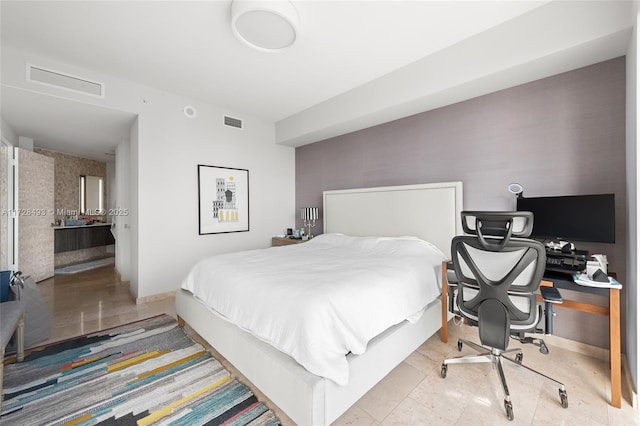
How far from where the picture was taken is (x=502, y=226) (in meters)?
1.70

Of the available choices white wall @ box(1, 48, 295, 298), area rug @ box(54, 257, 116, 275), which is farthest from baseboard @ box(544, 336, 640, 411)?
area rug @ box(54, 257, 116, 275)

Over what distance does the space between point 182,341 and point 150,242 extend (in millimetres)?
1653

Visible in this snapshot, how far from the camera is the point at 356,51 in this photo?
2.72 meters

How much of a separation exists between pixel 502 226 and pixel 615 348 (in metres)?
1.05

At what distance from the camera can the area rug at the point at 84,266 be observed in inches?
206

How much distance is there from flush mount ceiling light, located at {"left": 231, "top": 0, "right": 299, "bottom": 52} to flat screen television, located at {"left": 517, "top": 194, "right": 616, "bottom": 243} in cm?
258

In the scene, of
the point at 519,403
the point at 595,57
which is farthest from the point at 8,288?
the point at 595,57

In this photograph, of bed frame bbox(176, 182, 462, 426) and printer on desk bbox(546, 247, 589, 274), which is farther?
printer on desk bbox(546, 247, 589, 274)

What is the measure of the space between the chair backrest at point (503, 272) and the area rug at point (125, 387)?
1.51m

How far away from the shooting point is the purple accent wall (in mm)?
2191

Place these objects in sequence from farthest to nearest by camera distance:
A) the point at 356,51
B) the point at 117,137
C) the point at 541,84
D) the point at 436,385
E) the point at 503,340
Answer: the point at 117,137
the point at 356,51
the point at 541,84
the point at 436,385
the point at 503,340

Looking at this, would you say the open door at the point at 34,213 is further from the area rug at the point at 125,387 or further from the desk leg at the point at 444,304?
the desk leg at the point at 444,304

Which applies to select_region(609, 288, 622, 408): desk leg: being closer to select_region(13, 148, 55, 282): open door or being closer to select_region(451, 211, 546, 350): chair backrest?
select_region(451, 211, 546, 350): chair backrest

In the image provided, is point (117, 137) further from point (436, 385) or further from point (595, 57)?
point (595, 57)
